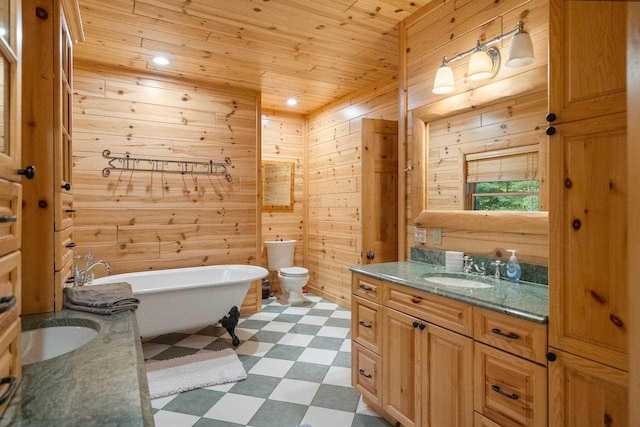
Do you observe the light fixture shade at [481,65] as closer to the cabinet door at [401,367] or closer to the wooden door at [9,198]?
the cabinet door at [401,367]

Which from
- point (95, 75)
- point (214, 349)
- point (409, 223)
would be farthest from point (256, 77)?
point (214, 349)

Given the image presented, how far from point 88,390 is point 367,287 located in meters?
1.63

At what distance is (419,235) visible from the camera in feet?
8.44

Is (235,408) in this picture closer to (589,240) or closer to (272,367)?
(272,367)

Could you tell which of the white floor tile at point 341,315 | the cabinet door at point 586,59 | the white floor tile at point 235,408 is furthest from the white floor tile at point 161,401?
the cabinet door at point 586,59

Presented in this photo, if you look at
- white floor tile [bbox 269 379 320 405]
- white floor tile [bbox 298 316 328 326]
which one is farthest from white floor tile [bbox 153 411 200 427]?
white floor tile [bbox 298 316 328 326]

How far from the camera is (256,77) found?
3.85 m

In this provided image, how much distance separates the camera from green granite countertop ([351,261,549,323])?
1380mm

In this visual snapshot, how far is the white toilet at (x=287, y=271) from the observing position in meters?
4.47

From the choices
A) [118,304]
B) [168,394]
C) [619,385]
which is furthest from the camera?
[168,394]

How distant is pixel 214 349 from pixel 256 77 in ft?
9.29

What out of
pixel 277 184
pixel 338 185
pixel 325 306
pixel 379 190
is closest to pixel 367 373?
pixel 379 190

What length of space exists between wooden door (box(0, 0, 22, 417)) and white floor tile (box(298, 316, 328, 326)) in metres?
3.19

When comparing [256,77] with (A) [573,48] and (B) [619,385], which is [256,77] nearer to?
(A) [573,48]
